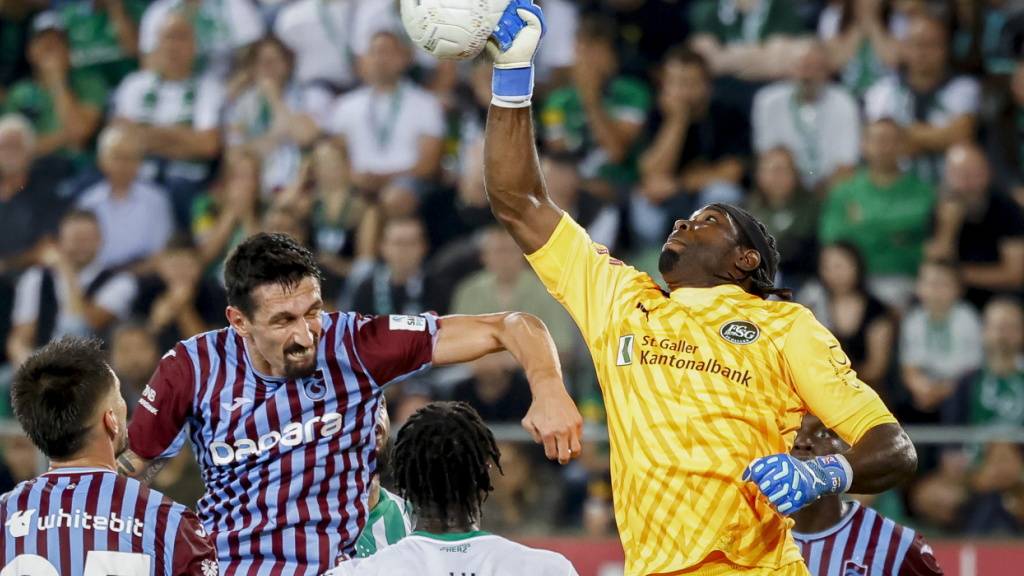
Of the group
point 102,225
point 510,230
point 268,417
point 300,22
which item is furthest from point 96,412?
point 300,22

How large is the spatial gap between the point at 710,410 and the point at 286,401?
1.53 m

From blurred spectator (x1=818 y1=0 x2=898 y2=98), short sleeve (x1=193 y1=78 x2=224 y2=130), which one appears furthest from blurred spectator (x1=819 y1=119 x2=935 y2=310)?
short sleeve (x1=193 y1=78 x2=224 y2=130)

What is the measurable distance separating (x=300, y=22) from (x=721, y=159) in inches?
132

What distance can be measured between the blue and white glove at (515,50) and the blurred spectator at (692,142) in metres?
5.19

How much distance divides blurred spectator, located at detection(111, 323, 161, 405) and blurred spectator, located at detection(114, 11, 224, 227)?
130cm

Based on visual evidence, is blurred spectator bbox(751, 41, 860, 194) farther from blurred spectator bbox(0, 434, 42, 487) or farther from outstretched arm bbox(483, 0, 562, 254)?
outstretched arm bbox(483, 0, 562, 254)

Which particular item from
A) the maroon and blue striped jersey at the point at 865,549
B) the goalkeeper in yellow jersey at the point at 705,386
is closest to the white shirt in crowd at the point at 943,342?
the maroon and blue striped jersey at the point at 865,549

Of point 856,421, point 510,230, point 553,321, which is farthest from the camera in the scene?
point 553,321

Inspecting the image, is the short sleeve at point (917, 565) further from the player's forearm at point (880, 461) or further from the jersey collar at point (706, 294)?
the jersey collar at point (706, 294)

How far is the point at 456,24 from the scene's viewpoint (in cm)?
483

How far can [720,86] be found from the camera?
1044cm

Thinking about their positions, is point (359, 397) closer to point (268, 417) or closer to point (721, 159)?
point (268, 417)

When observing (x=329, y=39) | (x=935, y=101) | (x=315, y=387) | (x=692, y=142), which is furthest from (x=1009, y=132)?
(x=315, y=387)

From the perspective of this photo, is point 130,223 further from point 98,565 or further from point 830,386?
point 830,386
